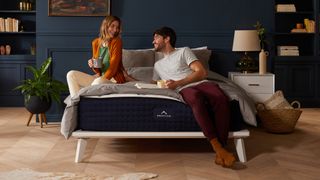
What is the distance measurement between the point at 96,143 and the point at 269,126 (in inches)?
68.7

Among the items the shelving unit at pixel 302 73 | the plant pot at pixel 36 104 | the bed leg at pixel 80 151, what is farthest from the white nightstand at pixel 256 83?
the bed leg at pixel 80 151

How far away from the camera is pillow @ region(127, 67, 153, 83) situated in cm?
554

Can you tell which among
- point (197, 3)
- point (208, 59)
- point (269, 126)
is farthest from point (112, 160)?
point (197, 3)

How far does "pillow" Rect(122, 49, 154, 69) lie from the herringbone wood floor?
110 cm

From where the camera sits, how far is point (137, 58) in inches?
233

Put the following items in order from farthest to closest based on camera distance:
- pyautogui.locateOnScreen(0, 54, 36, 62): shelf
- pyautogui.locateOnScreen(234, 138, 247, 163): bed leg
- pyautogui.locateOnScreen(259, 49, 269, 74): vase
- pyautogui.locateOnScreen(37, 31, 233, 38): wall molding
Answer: pyautogui.locateOnScreen(0, 54, 36, 62): shelf → pyautogui.locateOnScreen(37, 31, 233, 38): wall molding → pyautogui.locateOnScreen(259, 49, 269, 74): vase → pyautogui.locateOnScreen(234, 138, 247, 163): bed leg

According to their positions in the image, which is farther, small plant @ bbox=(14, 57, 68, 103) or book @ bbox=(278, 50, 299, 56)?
book @ bbox=(278, 50, 299, 56)

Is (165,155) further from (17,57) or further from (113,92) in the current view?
(17,57)

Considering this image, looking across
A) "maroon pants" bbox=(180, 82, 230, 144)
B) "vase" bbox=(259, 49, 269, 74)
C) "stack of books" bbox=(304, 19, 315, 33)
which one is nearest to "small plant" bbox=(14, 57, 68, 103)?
"maroon pants" bbox=(180, 82, 230, 144)

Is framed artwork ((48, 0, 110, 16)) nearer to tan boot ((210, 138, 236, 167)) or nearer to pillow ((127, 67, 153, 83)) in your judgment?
pillow ((127, 67, 153, 83))

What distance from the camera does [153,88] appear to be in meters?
4.29

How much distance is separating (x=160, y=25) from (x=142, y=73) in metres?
1.07

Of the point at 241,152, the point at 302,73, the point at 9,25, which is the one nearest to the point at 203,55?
the point at 302,73

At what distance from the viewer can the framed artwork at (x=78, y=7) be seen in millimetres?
6250
